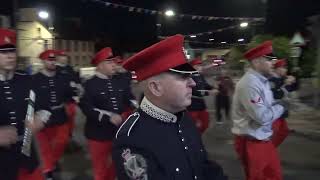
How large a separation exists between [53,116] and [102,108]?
118 centimetres

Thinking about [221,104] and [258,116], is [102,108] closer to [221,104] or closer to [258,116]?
[258,116]

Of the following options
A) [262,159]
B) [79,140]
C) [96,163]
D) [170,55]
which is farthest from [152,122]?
[79,140]

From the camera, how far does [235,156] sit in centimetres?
920

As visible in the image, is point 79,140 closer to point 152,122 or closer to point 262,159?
Result: point 262,159

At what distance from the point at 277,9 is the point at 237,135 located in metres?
29.5

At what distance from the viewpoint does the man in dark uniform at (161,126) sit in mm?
2309

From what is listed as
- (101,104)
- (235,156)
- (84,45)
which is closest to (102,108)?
(101,104)

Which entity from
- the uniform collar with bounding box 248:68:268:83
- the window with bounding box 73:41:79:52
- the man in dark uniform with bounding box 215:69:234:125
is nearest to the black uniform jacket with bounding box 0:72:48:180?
the uniform collar with bounding box 248:68:268:83

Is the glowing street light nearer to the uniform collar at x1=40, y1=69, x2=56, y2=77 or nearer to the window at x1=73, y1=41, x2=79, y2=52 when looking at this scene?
the window at x1=73, y1=41, x2=79, y2=52

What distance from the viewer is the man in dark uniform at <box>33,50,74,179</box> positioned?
277 inches

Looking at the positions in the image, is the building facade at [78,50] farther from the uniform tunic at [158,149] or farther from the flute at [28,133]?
the uniform tunic at [158,149]

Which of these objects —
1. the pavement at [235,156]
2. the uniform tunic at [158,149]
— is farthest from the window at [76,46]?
the uniform tunic at [158,149]

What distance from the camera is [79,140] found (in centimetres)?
1104

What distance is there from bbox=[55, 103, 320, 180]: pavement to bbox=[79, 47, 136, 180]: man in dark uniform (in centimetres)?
132
